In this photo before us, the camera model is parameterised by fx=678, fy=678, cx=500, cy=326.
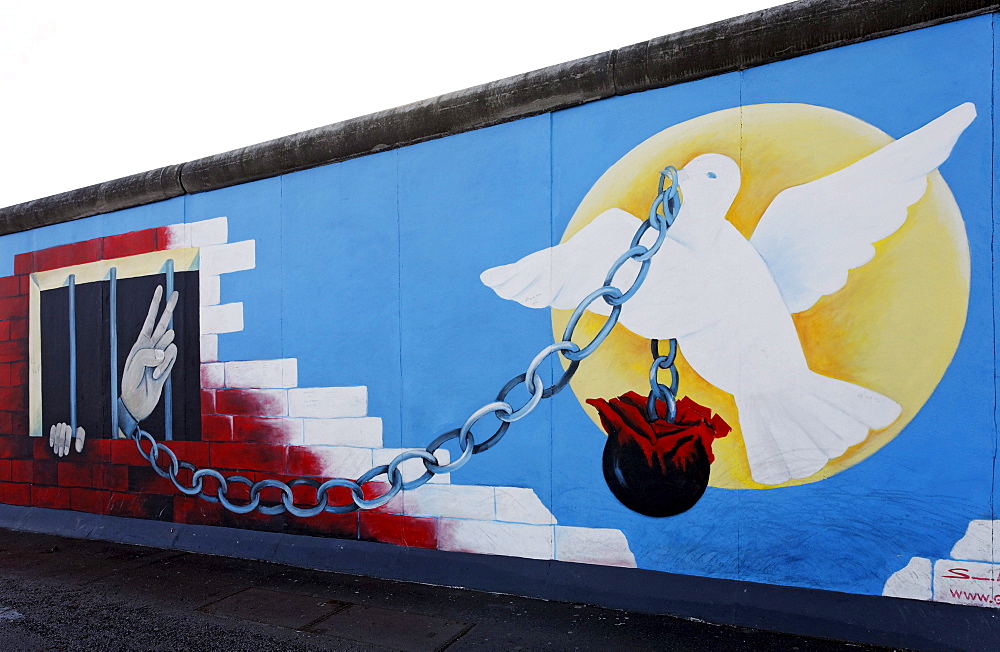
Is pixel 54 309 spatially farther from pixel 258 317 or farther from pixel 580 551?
pixel 580 551

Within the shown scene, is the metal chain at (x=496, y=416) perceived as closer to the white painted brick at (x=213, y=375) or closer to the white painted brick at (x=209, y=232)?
the white painted brick at (x=213, y=375)

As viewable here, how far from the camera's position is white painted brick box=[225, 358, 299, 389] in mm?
5840

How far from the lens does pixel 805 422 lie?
152 inches

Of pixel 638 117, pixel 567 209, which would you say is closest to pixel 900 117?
pixel 638 117

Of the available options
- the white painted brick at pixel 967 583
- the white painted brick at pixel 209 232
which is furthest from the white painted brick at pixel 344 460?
the white painted brick at pixel 967 583

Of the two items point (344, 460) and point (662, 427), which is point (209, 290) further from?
point (662, 427)

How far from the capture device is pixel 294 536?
5746 mm

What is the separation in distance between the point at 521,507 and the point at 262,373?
271 centimetres

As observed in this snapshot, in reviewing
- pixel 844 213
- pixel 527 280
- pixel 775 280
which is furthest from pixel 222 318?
pixel 844 213

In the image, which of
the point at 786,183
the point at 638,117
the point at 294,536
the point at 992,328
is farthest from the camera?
the point at 294,536

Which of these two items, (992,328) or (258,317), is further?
(258,317)

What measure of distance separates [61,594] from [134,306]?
287 centimetres

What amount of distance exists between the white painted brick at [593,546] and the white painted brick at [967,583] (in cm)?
166

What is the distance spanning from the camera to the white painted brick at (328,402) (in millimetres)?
5469
